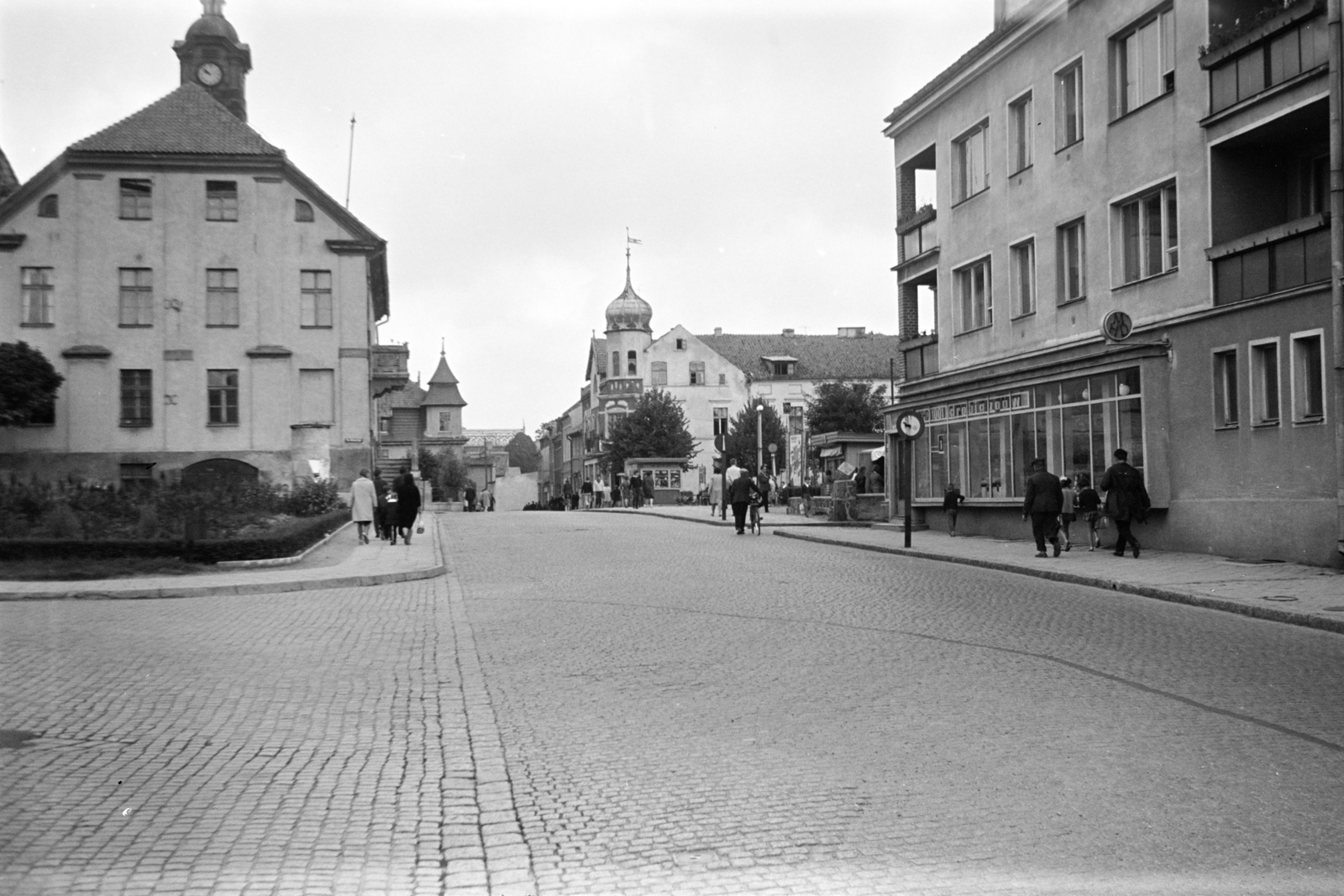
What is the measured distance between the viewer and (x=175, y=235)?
153 ft

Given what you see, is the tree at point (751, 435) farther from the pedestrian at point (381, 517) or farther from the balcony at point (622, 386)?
the pedestrian at point (381, 517)

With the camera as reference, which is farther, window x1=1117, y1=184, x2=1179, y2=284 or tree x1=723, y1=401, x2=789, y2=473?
tree x1=723, y1=401, x2=789, y2=473

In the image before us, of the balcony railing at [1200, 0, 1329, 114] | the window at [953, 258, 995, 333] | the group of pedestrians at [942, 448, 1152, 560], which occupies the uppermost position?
the balcony railing at [1200, 0, 1329, 114]

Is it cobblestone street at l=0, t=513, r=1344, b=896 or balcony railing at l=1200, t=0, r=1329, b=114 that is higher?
balcony railing at l=1200, t=0, r=1329, b=114

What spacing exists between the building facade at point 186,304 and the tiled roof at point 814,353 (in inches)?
2369

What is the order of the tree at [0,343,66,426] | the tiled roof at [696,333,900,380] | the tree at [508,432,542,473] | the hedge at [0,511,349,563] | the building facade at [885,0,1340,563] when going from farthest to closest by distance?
1. the tree at [508,432,542,473]
2. the tiled roof at [696,333,900,380]
3. the tree at [0,343,66,426]
4. the hedge at [0,511,349,563]
5. the building facade at [885,0,1340,563]

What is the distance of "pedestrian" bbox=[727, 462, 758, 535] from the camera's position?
30.0 meters

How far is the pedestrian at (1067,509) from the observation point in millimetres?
22609

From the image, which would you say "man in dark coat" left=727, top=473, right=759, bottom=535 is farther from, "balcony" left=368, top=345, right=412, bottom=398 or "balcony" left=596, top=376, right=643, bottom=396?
"balcony" left=596, top=376, right=643, bottom=396

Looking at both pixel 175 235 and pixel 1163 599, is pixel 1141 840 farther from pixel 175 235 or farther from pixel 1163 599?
pixel 175 235

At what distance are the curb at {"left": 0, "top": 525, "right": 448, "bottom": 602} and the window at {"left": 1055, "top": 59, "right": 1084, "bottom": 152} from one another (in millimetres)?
14500

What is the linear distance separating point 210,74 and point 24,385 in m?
18.5

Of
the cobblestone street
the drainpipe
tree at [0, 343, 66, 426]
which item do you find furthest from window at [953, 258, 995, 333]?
tree at [0, 343, 66, 426]

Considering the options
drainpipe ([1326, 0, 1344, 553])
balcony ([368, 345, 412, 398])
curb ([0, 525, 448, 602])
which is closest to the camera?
curb ([0, 525, 448, 602])
